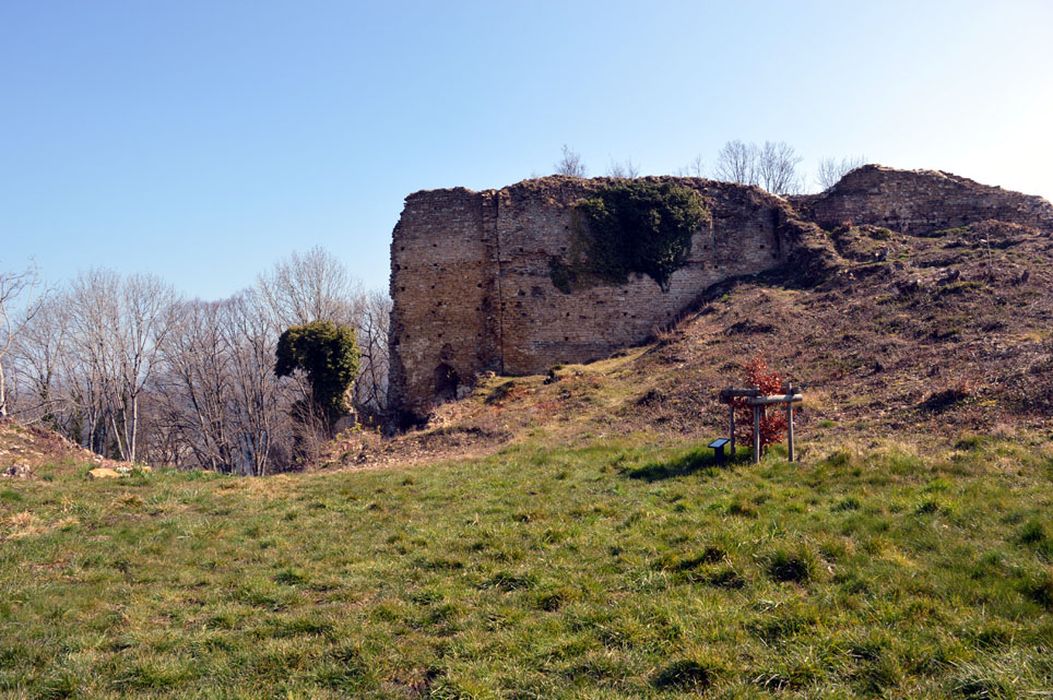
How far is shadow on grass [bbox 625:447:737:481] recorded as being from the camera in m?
9.51

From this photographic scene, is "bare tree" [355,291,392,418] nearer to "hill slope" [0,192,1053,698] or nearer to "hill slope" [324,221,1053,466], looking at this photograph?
"hill slope" [324,221,1053,466]

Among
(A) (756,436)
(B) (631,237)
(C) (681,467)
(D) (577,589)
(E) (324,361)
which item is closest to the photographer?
(D) (577,589)

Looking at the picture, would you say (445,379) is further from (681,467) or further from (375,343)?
(375,343)

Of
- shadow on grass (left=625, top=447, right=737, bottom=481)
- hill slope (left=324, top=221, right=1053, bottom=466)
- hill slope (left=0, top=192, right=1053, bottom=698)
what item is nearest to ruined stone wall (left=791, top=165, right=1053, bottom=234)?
hill slope (left=324, top=221, right=1053, bottom=466)

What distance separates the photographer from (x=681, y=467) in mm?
9820

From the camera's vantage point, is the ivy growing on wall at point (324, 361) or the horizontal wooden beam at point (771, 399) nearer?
the horizontal wooden beam at point (771, 399)

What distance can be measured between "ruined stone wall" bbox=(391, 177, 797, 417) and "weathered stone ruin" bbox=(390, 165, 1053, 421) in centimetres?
4

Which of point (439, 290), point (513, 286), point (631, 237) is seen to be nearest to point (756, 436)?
point (513, 286)

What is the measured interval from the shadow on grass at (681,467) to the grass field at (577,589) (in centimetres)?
11

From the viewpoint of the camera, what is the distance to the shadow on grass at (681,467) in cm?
951

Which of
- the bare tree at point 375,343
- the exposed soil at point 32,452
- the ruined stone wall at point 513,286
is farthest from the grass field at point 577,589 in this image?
the bare tree at point 375,343

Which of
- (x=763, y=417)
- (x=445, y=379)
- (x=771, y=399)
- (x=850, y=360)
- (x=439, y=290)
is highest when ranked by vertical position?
(x=439, y=290)

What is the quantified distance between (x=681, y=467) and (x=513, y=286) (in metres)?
14.1

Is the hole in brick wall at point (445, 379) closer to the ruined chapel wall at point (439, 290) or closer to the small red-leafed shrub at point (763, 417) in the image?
the ruined chapel wall at point (439, 290)
